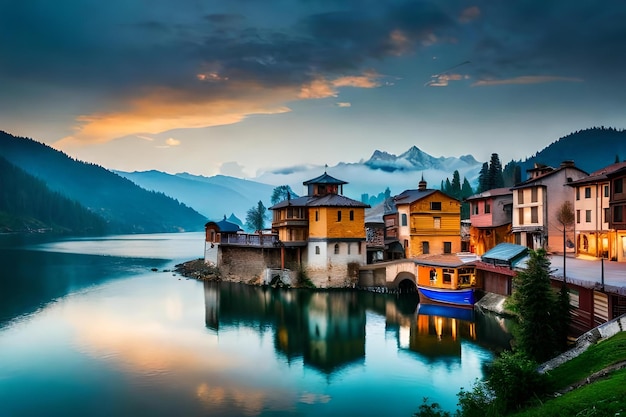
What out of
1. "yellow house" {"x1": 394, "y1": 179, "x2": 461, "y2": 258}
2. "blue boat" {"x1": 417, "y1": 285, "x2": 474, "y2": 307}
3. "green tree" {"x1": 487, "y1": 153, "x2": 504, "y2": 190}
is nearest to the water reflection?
"blue boat" {"x1": 417, "y1": 285, "x2": 474, "y2": 307}

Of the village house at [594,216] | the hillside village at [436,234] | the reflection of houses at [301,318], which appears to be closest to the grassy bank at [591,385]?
the reflection of houses at [301,318]

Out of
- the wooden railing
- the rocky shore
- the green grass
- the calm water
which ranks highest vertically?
the wooden railing

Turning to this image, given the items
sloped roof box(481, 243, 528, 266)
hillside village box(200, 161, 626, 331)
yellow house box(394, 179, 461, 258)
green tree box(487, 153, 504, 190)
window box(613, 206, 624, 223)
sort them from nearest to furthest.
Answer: window box(613, 206, 624, 223), sloped roof box(481, 243, 528, 266), hillside village box(200, 161, 626, 331), yellow house box(394, 179, 461, 258), green tree box(487, 153, 504, 190)

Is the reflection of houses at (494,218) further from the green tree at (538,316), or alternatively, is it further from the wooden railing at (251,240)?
the green tree at (538,316)

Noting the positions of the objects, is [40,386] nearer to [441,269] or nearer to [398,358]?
[398,358]

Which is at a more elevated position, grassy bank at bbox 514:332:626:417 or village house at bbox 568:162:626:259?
village house at bbox 568:162:626:259

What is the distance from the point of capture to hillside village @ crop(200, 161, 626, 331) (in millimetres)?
43625

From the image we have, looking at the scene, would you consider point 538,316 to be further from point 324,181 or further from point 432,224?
point 324,181

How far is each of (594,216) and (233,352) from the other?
3254cm

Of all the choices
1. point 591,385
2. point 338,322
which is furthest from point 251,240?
point 591,385

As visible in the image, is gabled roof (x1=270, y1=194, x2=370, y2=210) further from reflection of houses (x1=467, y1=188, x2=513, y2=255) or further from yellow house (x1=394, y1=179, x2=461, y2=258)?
reflection of houses (x1=467, y1=188, x2=513, y2=255)

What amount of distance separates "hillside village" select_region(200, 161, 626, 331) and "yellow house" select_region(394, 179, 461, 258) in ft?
0.38

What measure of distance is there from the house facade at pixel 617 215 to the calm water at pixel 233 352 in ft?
36.5

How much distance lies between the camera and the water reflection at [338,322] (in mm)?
33781
